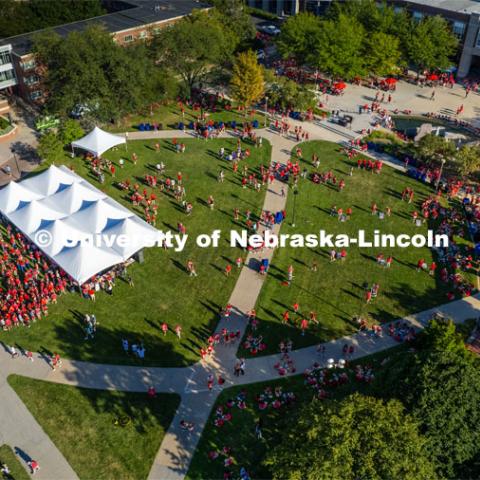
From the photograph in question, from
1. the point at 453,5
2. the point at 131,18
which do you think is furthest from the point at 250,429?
the point at 453,5

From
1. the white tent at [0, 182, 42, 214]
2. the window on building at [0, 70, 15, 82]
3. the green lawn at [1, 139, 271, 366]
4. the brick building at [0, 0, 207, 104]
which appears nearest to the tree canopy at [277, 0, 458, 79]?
the brick building at [0, 0, 207, 104]

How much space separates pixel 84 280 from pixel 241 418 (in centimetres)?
1308

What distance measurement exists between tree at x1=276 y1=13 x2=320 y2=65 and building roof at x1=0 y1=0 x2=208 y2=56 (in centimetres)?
1292

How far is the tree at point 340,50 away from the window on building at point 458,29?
14417mm

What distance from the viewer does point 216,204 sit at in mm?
42250

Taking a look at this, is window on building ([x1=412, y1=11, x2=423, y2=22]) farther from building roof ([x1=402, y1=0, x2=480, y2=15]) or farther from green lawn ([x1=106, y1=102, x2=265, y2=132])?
green lawn ([x1=106, y1=102, x2=265, y2=132])

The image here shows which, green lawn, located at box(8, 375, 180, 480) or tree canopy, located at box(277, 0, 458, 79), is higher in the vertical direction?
tree canopy, located at box(277, 0, 458, 79)

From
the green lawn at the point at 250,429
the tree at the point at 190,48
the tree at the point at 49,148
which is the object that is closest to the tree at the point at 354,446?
the green lawn at the point at 250,429

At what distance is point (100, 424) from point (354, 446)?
13265 mm

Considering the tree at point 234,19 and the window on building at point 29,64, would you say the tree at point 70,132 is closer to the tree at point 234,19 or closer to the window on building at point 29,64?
the window on building at point 29,64

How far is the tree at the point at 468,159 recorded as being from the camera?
43.4 metres

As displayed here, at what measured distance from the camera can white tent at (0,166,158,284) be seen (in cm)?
3397

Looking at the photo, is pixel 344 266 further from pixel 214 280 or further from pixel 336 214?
pixel 214 280

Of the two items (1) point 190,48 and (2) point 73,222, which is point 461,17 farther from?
(2) point 73,222
